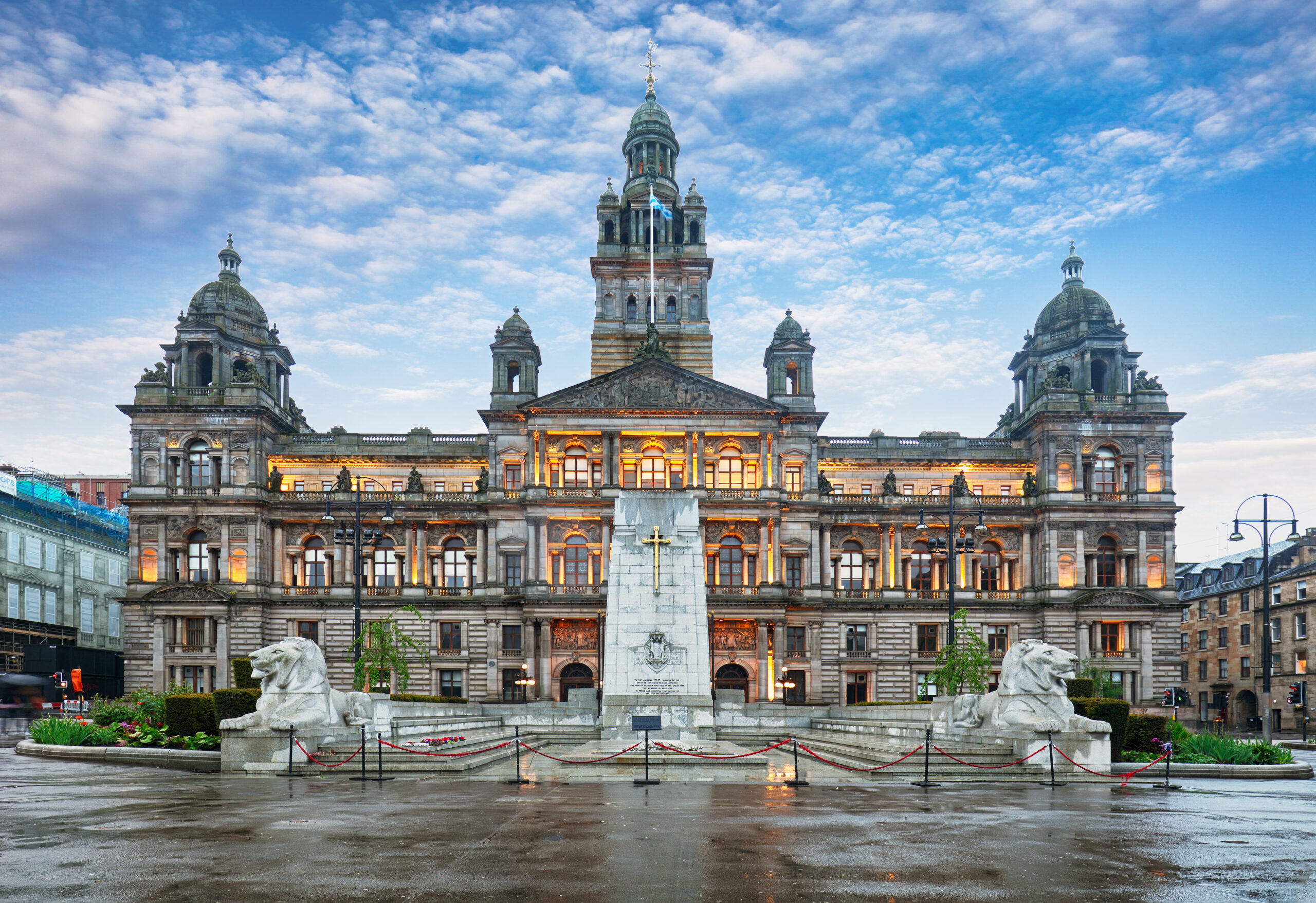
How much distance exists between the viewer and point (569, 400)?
219 feet

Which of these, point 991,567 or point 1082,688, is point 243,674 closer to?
point 1082,688

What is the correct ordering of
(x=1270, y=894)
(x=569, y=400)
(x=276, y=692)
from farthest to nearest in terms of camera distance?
1. (x=569, y=400)
2. (x=276, y=692)
3. (x=1270, y=894)

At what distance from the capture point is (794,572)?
68.7m

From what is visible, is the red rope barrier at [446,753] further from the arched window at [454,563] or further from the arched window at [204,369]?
the arched window at [204,369]

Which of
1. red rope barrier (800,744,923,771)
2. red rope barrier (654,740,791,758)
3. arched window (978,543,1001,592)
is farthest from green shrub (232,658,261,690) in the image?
arched window (978,543,1001,592)

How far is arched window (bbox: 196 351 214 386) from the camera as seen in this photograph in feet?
230

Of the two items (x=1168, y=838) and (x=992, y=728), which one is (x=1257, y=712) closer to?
(x=992, y=728)

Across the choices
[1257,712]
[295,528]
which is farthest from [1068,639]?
[295,528]

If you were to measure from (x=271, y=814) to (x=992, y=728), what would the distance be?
1869 centimetres

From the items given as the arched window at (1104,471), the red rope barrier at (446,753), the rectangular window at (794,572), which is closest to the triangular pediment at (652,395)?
the rectangular window at (794,572)

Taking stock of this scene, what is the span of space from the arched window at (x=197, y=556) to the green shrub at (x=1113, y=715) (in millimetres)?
56222

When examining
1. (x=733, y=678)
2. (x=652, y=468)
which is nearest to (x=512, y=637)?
(x=652, y=468)

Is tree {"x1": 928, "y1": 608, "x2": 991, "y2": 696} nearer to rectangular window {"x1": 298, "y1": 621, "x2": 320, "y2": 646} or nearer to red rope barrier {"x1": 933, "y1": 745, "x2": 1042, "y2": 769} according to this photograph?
red rope barrier {"x1": 933, "y1": 745, "x2": 1042, "y2": 769}

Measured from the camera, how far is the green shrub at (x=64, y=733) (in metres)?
30.9
